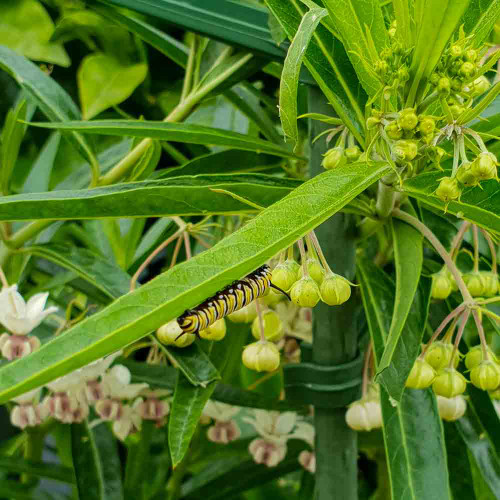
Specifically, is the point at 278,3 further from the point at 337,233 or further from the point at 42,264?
the point at 42,264

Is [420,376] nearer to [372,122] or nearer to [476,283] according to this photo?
[476,283]

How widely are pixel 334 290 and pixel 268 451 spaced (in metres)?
0.48

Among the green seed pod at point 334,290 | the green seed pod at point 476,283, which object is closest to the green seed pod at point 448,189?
the green seed pod at point 334,290

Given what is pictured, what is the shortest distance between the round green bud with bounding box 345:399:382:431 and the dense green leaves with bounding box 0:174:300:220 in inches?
10.1

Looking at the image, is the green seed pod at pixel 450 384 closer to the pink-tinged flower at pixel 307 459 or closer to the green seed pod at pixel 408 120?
the green seed pod at pixel 408 120

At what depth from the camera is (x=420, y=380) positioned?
0.57m

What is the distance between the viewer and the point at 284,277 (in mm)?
A: 492

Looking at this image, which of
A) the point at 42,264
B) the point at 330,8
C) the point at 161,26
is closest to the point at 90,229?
the point at 42,264

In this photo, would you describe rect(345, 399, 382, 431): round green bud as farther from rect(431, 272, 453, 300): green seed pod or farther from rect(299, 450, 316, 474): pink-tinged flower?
rect(299, 450, 316, 474): pink-tinged flower

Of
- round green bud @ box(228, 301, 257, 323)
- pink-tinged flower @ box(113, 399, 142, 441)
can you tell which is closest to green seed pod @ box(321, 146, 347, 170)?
round green bud @ box(228, 301, 257, 323)

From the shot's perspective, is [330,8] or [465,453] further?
[465,453]

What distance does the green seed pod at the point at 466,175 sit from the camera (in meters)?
0.43

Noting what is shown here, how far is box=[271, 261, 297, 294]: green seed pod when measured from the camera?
1.62 ft

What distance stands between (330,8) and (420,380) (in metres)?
0.30
